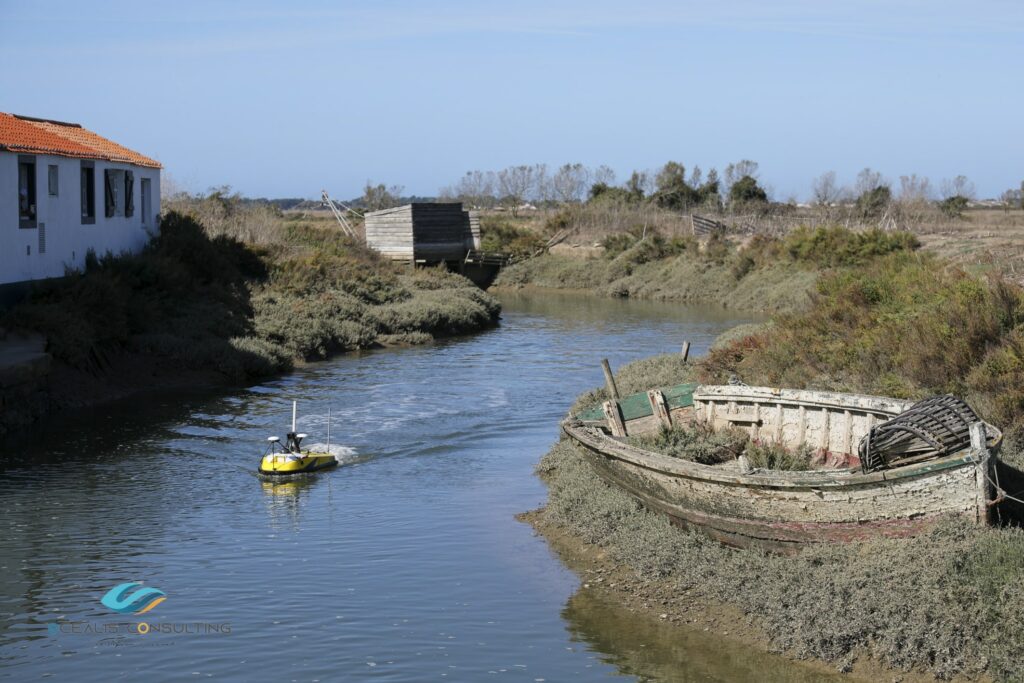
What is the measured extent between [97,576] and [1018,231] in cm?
4016

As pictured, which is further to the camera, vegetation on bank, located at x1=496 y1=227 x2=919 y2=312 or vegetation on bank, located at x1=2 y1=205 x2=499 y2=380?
vegetation on bank, located at x1=496 y1=227 x2=919 y2=312

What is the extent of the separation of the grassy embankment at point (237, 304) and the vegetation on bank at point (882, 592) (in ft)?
43.7

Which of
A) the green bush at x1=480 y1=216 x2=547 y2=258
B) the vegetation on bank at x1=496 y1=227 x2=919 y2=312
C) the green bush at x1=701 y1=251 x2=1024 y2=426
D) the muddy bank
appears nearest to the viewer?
the green bush at x1=701 y1=251 x2=1024 y2=426

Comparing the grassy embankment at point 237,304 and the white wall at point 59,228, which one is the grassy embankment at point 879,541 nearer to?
the grassy embankment at point 237,304

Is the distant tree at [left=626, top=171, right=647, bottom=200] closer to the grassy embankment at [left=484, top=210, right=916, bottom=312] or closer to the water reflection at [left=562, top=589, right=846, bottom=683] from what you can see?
the grassy embankment at [left=484, top=210, right=916, bottom=312]

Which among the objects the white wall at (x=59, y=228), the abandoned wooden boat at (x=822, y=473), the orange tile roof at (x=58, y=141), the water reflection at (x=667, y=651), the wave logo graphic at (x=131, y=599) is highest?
the orange tile roof at (x=58, y=141)

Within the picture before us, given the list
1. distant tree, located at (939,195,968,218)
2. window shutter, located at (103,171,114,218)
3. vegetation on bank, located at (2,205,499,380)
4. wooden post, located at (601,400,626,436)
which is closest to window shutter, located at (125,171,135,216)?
window shutter, located at (103,171,114,218)

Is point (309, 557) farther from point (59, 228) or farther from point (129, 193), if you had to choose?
point (129, 193)

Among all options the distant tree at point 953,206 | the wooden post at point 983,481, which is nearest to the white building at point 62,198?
the wooden post at point 983,481

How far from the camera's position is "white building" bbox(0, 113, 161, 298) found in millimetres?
24812

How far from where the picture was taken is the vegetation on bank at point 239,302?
25156 mm

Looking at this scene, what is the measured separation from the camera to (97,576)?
40.4ft

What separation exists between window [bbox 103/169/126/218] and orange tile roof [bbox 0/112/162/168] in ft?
1.61

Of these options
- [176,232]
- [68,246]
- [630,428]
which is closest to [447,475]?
[630,428]
